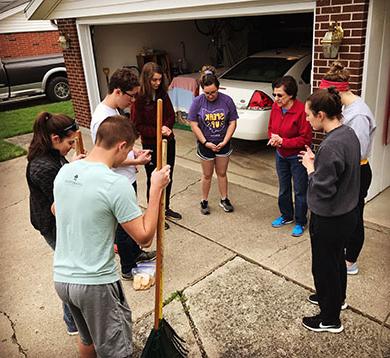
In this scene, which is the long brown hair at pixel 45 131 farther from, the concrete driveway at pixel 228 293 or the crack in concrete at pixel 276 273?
the crack in concrete at pixel 276 273

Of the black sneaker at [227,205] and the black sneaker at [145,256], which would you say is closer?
the black sneaker at [145,256]

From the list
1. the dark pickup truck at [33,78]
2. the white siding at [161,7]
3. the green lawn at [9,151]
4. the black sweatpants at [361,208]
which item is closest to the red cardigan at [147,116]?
the white siding at [161,7]

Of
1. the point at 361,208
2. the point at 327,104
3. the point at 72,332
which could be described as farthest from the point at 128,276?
the point at 327,104

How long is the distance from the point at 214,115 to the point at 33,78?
10.7m

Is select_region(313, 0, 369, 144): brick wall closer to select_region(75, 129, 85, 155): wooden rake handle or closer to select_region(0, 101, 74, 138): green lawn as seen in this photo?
select_region(75, 129, 85, 155): wooden rake handle

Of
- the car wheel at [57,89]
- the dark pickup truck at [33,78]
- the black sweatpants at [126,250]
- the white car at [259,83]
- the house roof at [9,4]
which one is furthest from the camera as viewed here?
the house roof at [9,4]

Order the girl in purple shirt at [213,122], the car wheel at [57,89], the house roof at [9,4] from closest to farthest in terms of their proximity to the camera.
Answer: the girl in purple shirt at [213,122] < the car wheel at [57,89] < the house roof at [9,4]

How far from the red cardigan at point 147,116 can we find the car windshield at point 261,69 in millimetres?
2843

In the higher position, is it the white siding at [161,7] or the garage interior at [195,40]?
the white siding at [161,7]

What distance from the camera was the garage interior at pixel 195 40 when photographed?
29.7 feet

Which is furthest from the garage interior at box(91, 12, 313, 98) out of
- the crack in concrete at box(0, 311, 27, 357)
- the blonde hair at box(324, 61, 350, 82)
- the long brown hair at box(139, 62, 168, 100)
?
the crack in concrete at box(0, 311, 27, 357)

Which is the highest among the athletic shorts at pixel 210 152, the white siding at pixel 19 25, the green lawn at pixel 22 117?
the white siding at pixel 19 25

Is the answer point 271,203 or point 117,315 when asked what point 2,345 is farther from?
point 271,203

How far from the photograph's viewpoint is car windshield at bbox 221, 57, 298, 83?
6.50 meters
